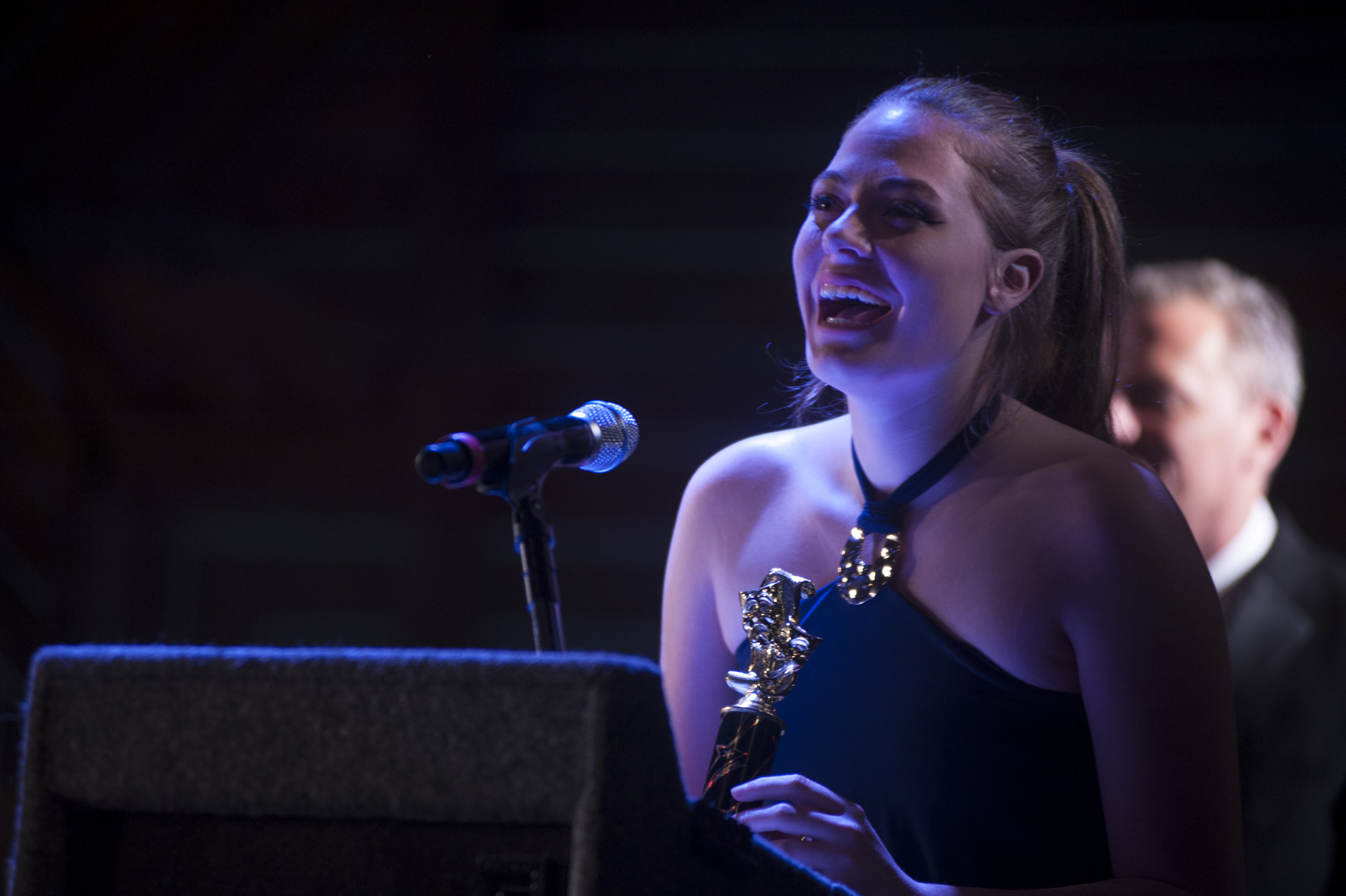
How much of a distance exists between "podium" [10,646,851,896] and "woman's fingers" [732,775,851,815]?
0.31 metres

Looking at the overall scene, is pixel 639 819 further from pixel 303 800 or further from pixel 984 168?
pixel 984 168

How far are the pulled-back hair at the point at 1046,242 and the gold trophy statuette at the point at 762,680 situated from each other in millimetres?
417

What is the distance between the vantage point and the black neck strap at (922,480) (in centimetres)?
144

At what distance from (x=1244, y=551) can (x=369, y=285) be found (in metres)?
2.87

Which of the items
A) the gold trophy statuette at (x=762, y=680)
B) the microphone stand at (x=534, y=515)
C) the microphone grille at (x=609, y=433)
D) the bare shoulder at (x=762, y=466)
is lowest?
the gold trophy statuette at (x=762, y=680)

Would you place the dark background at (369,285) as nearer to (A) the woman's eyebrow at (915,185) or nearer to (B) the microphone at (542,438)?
(A) the woman's eyebrow at (915,185)

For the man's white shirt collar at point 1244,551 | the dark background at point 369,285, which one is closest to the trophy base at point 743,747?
the man's white shirt collar at point 1244,551

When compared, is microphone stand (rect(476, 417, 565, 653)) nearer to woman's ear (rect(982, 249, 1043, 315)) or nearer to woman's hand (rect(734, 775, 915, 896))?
woman's hand (rect(734, 775, 915, 896))

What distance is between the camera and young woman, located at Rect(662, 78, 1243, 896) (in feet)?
3.88

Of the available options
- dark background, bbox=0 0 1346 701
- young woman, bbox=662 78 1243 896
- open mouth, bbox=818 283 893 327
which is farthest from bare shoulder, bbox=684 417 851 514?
dark background, bbox=0 0 1346 701

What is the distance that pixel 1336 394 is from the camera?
3.34 meters

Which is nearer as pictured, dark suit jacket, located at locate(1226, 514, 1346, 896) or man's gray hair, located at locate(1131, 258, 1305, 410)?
dark suit jacket, located at locate(1226, 514, 1346, 896)

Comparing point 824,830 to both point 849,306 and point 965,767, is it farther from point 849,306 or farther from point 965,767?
point 849,306

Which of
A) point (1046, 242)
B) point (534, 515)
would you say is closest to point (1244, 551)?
point (1046, 242)
